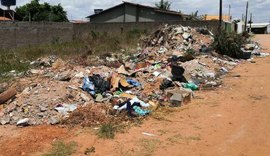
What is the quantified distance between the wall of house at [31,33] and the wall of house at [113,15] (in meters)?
12.6

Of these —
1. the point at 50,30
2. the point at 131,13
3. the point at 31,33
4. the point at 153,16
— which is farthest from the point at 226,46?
the point at 131,13

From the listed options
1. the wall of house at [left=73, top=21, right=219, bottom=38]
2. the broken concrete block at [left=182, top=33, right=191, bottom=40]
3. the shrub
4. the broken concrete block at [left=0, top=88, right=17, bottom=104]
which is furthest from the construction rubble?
the wall of house at [left=73, top=21, right=219, bottom=38]

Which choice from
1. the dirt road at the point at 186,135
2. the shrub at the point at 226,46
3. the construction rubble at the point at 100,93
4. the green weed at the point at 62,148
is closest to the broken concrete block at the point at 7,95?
the construction rubble at the point at 100,93

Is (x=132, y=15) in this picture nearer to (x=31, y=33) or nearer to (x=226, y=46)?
(x=31, y=33)

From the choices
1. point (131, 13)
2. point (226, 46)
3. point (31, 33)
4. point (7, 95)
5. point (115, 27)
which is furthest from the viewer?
point (131, 13)

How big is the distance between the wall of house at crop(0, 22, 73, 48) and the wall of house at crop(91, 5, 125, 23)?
12642 mm

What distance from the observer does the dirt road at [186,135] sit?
5641 mm

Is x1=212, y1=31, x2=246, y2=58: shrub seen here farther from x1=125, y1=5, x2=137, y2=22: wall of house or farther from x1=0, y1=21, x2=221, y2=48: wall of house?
x1=125, y1=5, x2=137, y2=22: wall of house

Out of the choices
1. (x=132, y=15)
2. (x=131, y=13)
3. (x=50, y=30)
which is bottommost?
(x=50, y=30)

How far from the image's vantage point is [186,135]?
6305 millimetres

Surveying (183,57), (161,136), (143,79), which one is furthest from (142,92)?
(183,57)

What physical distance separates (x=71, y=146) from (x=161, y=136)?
59.7 inches

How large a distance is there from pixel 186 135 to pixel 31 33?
17.4 metres

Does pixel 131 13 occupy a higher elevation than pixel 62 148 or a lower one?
higher
